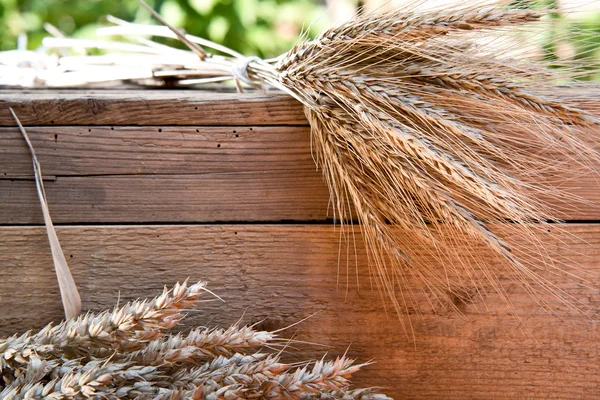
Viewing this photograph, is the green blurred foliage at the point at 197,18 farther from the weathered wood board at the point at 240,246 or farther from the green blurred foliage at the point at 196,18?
the weathered wood board at the point at 240,246

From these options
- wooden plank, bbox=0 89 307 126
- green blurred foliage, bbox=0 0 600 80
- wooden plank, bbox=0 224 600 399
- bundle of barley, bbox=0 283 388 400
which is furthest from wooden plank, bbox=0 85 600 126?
green blurred foliage, bbox=0 0 600 80

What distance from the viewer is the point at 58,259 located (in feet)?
2.83

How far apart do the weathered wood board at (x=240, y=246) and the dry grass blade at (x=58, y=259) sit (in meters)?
0.01

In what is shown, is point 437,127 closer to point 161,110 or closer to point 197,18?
point 161,110

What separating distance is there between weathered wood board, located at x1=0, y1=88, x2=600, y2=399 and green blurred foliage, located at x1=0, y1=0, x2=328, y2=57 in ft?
4.49

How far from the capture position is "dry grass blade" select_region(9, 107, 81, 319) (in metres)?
0.86

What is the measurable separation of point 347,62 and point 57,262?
0.55m

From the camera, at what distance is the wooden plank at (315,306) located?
87 centimetres

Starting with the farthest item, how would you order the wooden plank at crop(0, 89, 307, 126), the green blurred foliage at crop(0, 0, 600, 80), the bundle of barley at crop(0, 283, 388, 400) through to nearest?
1. the green blurred foliage at crop(0, 0, 600, 80)
2. the wooden plank at crop(0, 89, 307, 126)
3. the bundle of barley at crop(0, 283, 388, 400)

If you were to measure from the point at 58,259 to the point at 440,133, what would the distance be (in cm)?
62

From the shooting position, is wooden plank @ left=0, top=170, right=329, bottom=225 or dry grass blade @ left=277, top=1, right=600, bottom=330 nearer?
dry grass blade @ left=277, top=1, right=600, bottom=330

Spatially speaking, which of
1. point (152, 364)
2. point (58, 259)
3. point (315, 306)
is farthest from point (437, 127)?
point (58, 259)

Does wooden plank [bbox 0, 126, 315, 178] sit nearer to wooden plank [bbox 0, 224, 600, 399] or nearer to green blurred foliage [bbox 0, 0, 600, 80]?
wooden plank [bbox 0, 224, 600, 399]

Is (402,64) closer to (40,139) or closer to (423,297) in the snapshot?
(423,297)
